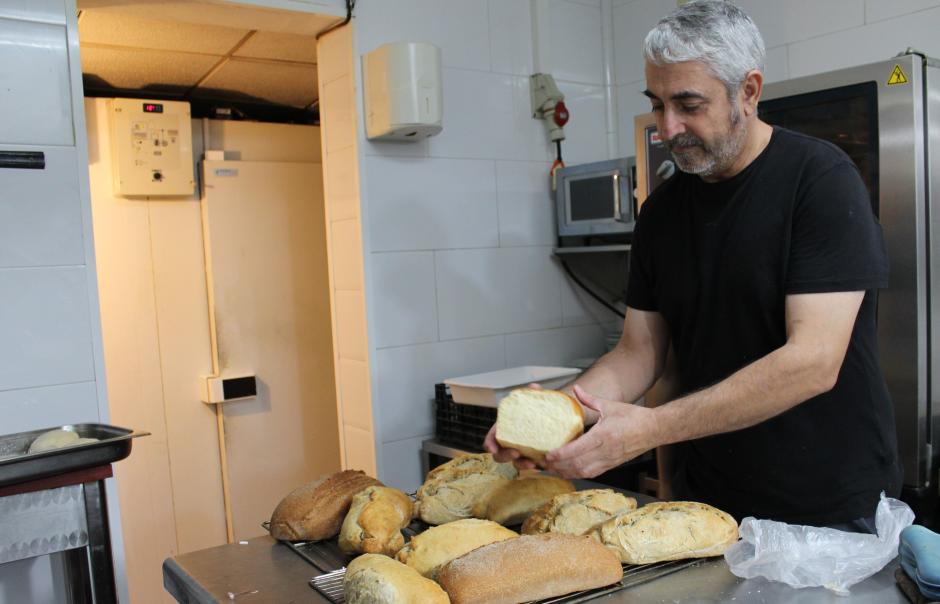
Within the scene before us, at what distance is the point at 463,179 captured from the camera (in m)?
2.68

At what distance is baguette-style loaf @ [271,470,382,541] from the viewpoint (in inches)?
51.4

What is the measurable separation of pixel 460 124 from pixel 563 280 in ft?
Answer: 2.26

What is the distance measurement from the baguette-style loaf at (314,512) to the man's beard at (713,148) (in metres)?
0.78

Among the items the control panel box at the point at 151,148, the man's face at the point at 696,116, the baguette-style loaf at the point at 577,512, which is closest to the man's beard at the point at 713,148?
the man's face at the point at 696,116

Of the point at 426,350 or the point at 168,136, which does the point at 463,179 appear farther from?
the point at 168,136

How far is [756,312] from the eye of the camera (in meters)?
1.40

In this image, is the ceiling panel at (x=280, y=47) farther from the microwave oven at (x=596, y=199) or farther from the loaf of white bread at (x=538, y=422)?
the loaf of white bread at (x=538, y=422)

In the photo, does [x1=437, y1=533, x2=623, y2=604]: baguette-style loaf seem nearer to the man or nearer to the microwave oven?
A: the man

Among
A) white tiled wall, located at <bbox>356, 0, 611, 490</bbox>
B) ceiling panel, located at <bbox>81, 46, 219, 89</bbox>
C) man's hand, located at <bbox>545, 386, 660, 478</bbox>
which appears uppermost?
ceiling panel, located at <bbox>81, 46, 219, 89</bbox>

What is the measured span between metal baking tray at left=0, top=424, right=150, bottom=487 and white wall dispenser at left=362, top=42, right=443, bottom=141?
115 centimetres

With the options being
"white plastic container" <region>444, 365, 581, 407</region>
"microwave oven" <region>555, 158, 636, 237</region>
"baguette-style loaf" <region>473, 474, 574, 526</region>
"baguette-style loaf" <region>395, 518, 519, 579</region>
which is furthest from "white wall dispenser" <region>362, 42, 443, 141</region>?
"baguette-style loaf" <region>395, 518, 519, 579</region>

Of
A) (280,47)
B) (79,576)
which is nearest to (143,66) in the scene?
(280,47)

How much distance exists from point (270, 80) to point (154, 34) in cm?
75

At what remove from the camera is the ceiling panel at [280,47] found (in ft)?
9.20
